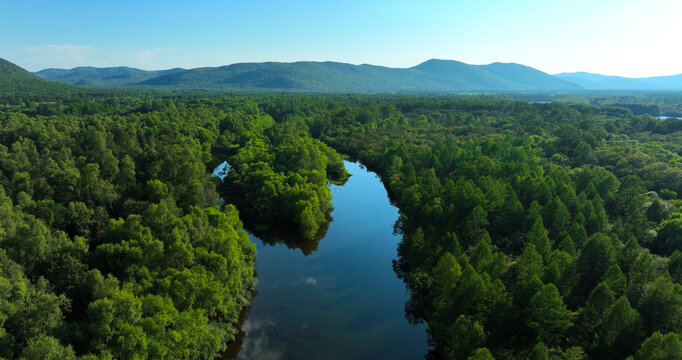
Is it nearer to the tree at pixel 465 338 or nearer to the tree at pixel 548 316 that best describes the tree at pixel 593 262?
the tree at pixel 548 316

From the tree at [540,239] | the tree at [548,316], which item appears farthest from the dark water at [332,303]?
the tree at [540,239]

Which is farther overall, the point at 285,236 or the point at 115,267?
the point at 285,236

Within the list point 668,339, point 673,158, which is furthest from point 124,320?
point 673,158

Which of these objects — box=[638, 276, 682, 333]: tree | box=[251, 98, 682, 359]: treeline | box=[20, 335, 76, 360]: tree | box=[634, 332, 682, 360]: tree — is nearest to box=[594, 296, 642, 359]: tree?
box=[251, 98, 682, 359]: treeline

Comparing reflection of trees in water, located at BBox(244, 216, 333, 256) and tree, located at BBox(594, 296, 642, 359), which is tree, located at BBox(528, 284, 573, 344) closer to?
tree, located at BBox(594, 296, 642, 359)

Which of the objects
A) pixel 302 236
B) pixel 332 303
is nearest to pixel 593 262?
pixel 332 303

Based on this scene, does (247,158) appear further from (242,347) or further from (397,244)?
(242,347)

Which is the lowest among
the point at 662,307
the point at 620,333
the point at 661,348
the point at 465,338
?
the point at 465,338

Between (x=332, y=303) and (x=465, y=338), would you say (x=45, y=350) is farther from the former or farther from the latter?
(x=465, y=338)
